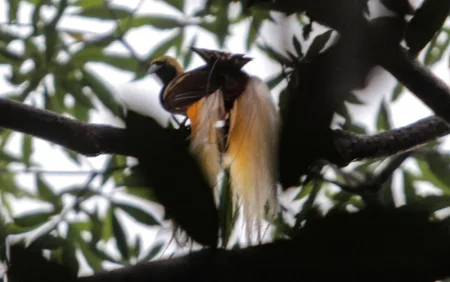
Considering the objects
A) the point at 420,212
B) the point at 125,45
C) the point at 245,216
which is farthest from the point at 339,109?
the point at 125,45

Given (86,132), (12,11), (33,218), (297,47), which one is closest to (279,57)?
(297,47)

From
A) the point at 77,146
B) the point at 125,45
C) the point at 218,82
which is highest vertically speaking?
the point at 218,82

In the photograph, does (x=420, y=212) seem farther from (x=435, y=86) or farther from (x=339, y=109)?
(x=435, y=86)

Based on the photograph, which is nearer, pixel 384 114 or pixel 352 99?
pixel 352 99

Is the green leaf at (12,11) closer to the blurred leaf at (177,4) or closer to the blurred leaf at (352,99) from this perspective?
the blurred leaf at (177,4)

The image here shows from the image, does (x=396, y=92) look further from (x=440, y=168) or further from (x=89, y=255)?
(x=89, y=255)

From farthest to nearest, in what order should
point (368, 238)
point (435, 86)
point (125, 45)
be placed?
point (125, 45)
point (435, 86)
point (368, 238)
